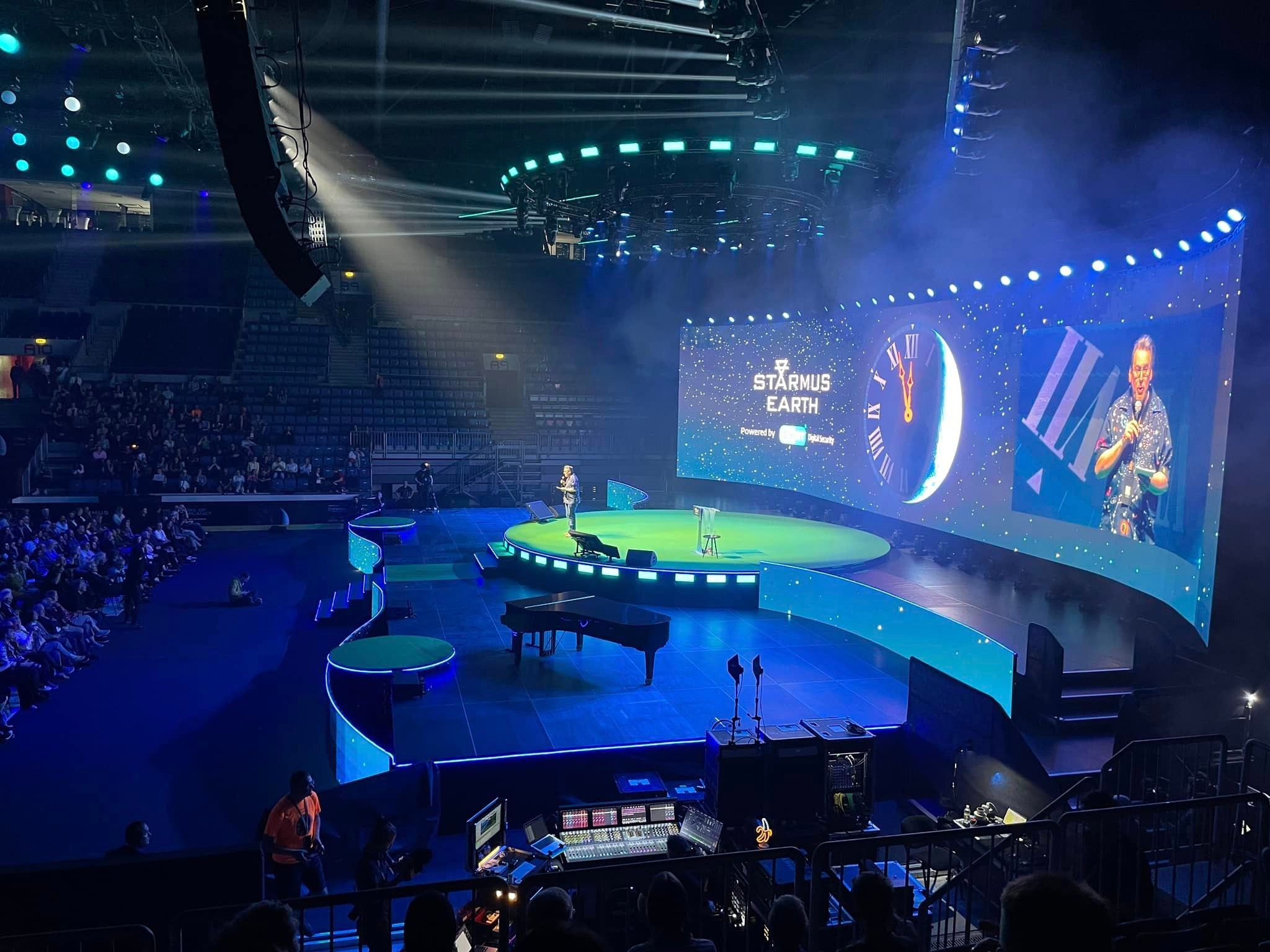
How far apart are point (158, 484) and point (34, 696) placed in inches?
455

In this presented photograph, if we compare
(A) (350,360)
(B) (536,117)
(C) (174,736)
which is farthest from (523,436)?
(C) (174,736)

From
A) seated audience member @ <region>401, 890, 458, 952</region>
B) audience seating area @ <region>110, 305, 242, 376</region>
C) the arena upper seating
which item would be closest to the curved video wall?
seated audience member @ <region>401, 890, 458, 952</region>

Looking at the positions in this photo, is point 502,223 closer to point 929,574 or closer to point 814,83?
point 814,83

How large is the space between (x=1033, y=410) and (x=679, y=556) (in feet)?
19.0

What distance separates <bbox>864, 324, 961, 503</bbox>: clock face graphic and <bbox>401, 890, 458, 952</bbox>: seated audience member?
41.2ft

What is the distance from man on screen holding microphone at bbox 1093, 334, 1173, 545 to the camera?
29.6 feet

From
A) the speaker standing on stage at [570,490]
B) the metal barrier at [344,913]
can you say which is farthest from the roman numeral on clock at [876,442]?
the metal barrier at [344,913]

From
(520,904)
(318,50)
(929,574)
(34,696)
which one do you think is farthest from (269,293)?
(520,904)

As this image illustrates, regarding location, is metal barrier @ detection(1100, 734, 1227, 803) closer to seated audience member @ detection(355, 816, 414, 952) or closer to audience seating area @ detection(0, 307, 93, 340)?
seated audience member @ detection(355, 816, 414, 952)

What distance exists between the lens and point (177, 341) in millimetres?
25188

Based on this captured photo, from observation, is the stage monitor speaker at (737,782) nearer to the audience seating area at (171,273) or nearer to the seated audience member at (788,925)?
the seated audience member at (788,925)

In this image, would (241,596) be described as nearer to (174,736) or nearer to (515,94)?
(174,736)

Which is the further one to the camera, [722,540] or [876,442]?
[876,442]

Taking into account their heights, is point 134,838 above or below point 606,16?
below
